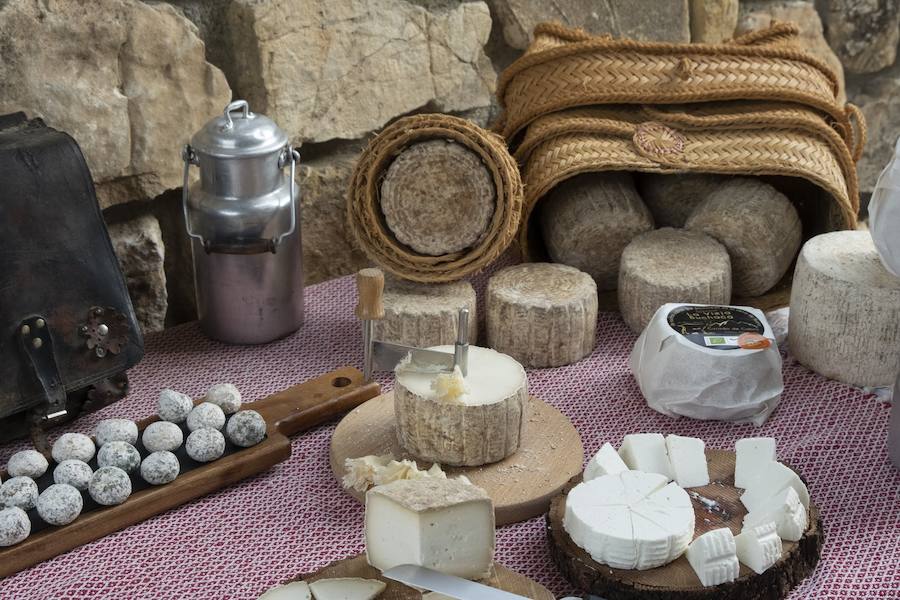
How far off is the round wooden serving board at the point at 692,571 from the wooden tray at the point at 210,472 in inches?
15.8

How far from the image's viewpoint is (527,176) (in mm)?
1901

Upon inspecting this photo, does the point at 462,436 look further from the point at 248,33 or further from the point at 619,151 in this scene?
the point at 248,33

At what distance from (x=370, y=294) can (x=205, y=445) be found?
1.04ft

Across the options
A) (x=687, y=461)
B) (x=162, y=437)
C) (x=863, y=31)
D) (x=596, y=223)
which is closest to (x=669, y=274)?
(x=596, y=223)

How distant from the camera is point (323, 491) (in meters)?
1.41

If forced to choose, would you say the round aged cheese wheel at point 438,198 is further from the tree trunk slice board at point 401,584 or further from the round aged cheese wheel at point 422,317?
the tree trunk slice board at point 401,584

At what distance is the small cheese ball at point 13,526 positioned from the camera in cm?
122

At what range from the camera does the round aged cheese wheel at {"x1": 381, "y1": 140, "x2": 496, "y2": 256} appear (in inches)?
67.7

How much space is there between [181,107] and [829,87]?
3.78 feet

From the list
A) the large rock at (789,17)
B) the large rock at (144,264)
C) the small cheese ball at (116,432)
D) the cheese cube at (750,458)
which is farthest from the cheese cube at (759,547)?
the large rock at (789,17)

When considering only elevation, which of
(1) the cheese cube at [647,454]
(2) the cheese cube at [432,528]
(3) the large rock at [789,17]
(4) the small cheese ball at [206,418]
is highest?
(3) the large rock at [789,17]

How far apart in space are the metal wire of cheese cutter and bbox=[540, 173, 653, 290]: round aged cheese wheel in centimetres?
43

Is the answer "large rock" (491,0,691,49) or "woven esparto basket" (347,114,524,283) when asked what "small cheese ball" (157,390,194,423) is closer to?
"woven esparto basket" (347,114,524,283)

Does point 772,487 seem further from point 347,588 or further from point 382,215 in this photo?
point 382,215
